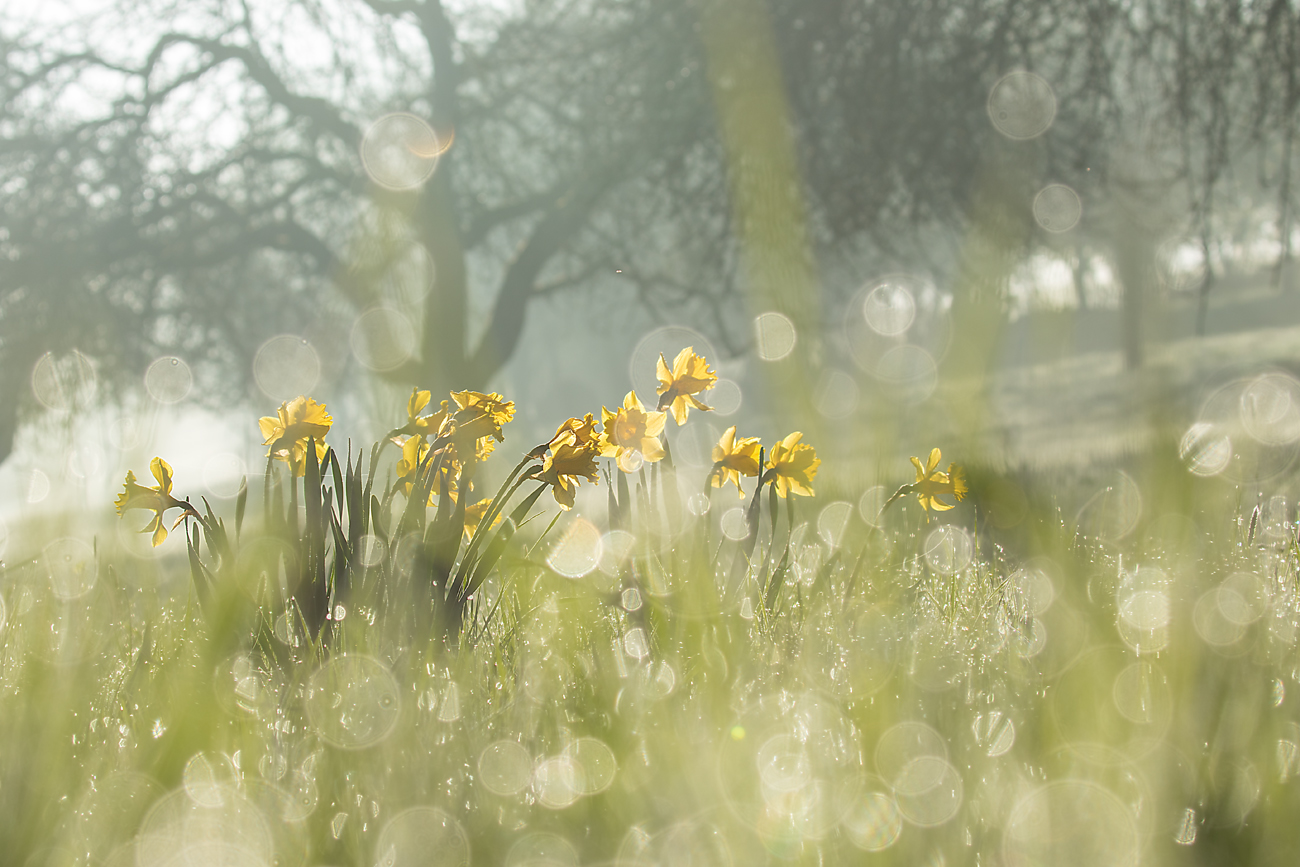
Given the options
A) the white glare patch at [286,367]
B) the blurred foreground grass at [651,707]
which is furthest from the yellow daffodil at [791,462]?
the white glare patch at [286,367]

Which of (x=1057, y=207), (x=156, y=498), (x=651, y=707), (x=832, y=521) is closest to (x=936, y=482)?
(x=651, y=707)

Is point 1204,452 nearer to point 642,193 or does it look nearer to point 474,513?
point 474,513

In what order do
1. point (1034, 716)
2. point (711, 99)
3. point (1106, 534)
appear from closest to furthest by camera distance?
1. point (1034, 716)
2. point (1106, 534)
3. point (711, 99)

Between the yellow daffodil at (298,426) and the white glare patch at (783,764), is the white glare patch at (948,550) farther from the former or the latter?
the yellow daffodil at (298,426)

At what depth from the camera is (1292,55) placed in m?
3.93

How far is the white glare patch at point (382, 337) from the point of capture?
7742 mm

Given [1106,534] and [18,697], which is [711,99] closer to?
[1106,534]

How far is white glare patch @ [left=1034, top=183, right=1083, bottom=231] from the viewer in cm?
538

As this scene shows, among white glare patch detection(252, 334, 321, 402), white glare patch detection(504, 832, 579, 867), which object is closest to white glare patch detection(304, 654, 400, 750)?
white glare patch detection(504, 832, 579, 867)

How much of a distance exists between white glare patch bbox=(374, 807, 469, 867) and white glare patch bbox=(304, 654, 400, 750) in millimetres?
172

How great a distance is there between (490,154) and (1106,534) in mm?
7675

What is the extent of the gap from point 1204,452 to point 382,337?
6.23 m

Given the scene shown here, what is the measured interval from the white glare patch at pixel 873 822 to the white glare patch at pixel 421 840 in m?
0.51

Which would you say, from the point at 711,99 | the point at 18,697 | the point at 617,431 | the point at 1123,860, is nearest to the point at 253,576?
the point at 18,697
